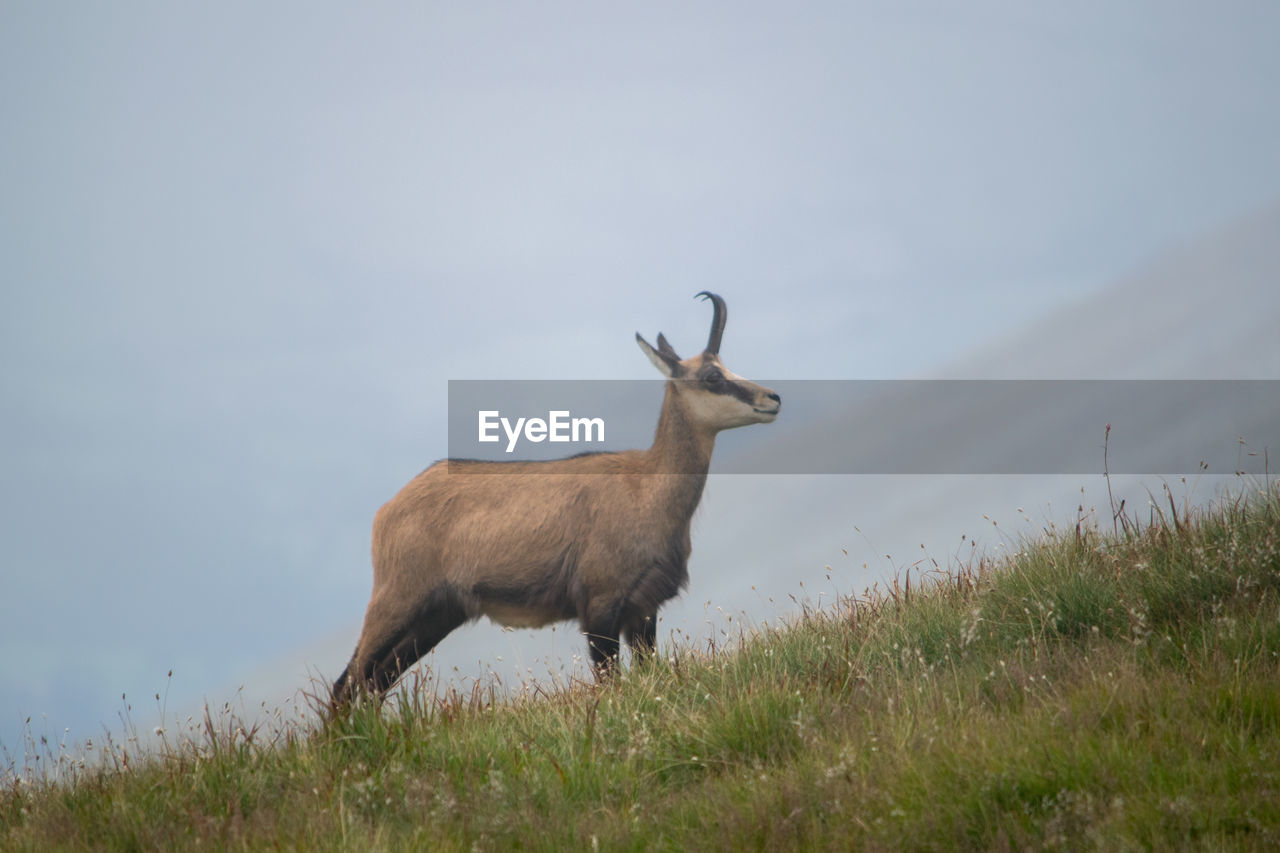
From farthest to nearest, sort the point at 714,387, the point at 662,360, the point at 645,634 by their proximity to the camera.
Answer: the point at 662,360, the point at 714,387, the point at 645,634

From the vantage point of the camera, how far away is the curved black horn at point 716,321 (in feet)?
34.9

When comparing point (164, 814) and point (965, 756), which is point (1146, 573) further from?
point (164, 814)

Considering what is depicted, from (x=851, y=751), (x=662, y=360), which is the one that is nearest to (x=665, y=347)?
(x=662, y=360)

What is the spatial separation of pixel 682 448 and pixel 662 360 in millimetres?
933

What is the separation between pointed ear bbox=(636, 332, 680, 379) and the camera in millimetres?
10477

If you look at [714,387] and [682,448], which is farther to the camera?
[682,448]

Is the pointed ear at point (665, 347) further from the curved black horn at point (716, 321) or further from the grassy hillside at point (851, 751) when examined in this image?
the grassy hillside at point (851, 751)

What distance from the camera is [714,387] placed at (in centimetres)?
1033

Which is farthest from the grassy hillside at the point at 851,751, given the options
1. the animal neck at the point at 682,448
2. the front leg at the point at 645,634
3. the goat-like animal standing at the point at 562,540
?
the animal neck at the point at 682,448

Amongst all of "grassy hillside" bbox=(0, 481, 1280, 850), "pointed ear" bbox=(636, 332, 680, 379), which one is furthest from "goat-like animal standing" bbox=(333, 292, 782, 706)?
"grassy hillside" bbox=(0, 481, 1280, 850)

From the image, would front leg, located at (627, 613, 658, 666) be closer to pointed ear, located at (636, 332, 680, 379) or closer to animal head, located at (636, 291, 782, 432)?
animal head, located at (636, 291, 782, 432)

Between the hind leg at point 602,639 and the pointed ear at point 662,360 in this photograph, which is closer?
the hind leg at point 602,639

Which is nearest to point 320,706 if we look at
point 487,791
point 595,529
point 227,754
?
point 227,754

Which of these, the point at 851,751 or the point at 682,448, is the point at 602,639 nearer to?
the point at 682,448
